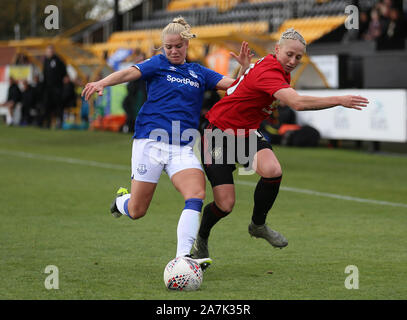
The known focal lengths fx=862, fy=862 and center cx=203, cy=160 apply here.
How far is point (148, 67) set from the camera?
652 cm

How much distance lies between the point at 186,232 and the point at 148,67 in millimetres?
1307

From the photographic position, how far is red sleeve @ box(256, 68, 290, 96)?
6.45m

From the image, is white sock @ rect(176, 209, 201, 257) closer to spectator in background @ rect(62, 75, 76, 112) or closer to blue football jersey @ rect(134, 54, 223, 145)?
blue football jersey @ rect(134, 54, 223, 145)

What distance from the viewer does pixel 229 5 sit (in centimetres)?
3397

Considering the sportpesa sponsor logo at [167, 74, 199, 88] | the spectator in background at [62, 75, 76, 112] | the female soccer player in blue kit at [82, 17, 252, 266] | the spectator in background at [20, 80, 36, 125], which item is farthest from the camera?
the spectator in background at [20, 80, 36, 125]

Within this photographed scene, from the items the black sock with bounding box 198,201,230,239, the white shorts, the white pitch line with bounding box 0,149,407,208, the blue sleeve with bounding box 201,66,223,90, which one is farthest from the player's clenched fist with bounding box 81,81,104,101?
the white pitch line with bounding box 0,149,407,208

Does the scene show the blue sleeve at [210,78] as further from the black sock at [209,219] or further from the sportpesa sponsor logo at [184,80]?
the black sock at [209,219]

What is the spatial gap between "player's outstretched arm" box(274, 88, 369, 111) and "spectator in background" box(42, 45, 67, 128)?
18799 mm

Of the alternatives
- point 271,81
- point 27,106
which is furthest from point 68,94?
point 271,81

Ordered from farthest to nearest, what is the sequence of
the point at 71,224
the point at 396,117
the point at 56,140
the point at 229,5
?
the point at 229,5 < the point at 56,140 < the point at 396,117 < the point at 71,224

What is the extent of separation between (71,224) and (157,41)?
21945 mm
